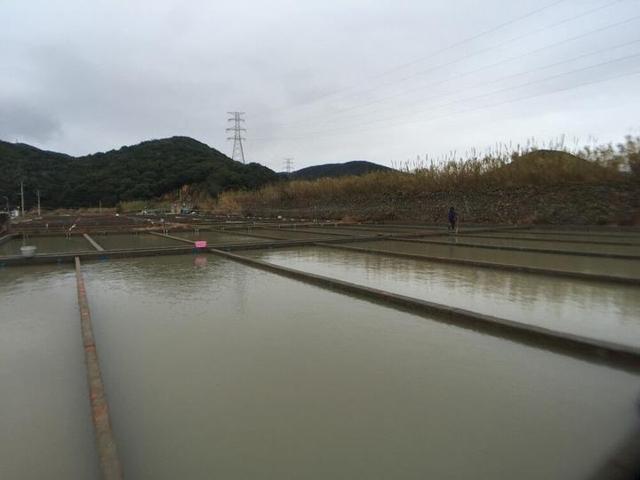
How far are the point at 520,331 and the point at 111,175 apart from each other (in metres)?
57.0

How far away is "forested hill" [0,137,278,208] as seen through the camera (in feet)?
154

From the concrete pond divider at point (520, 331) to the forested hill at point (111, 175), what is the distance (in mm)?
42212

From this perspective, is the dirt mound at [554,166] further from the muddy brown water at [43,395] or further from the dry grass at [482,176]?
the muddy brown water at [43,395]

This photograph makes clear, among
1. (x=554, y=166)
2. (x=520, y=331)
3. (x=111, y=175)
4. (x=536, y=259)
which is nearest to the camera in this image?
(x=520, y=331)

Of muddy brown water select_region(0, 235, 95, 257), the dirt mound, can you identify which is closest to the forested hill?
muddy brown water select_region(0, 235, 95, 257)

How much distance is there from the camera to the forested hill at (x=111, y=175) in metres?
47.1

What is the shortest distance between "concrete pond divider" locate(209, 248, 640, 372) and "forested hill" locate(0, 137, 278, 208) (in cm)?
4221

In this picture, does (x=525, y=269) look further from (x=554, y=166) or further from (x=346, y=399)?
(x=554, y=166)

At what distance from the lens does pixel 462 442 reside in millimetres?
1877

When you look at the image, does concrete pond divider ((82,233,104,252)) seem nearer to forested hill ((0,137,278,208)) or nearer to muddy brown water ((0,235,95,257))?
muddy brown water ((0,235,95,257))

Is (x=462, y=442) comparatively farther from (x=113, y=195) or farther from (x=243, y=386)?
(x=113, y=195)

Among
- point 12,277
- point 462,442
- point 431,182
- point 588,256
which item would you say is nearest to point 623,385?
point 462,442

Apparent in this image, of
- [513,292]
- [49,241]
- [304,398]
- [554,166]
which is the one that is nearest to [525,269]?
[513,292]

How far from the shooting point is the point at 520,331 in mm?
3307
